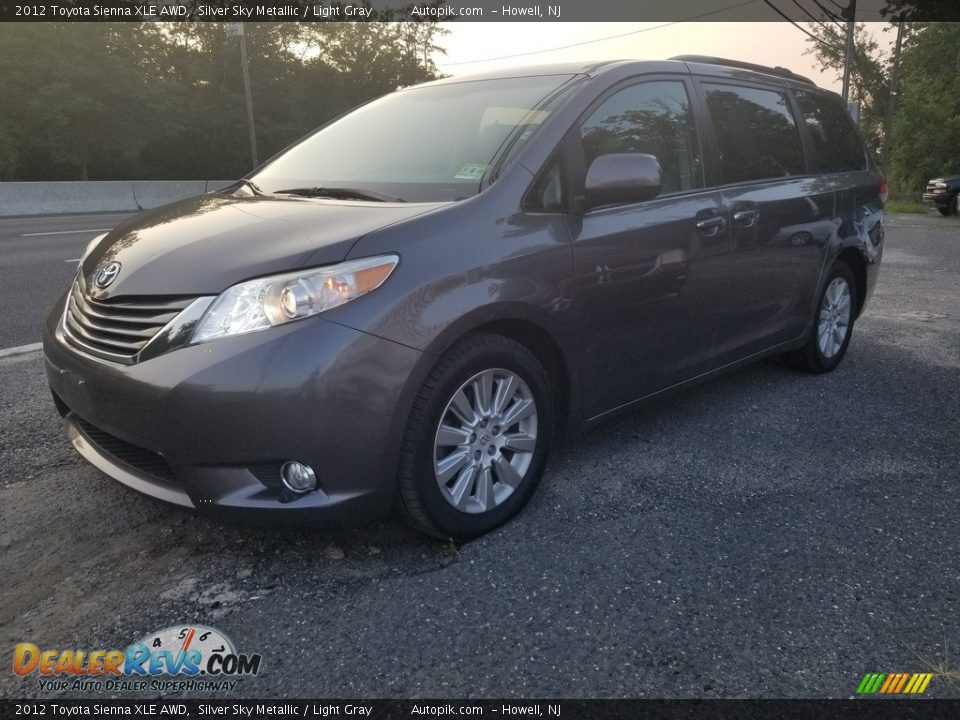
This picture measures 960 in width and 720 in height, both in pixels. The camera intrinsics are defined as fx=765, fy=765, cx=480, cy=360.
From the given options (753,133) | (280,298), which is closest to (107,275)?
(280,298)

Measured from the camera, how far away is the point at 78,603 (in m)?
2.32

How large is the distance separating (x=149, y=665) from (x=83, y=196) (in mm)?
20581

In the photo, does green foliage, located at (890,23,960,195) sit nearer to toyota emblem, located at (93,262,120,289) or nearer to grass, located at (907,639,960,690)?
grass, located at (907,639,960,690)

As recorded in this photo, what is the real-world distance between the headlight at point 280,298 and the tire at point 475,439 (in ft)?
1.30

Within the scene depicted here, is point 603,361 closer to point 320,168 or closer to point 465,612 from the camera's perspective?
point 465,612

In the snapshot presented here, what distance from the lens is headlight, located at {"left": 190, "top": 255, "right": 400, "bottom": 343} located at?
2270 millimetres

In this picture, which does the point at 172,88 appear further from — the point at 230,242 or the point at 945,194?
the point at 230,242

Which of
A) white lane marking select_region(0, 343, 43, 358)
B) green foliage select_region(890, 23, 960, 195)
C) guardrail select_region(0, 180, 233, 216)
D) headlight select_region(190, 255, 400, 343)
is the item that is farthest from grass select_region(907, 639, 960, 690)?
green foliage select_region(890, 23, 960, 195)

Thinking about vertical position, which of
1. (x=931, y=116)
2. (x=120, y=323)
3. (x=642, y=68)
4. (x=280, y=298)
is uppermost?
(x=931, y=116)

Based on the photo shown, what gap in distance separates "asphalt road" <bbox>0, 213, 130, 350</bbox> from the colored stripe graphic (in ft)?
17.0

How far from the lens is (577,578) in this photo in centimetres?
249

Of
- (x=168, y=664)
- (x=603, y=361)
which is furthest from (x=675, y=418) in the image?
(x=168, y=664)

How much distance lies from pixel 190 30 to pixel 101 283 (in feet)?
117

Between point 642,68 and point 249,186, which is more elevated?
point 642,68
